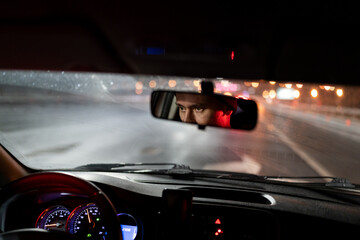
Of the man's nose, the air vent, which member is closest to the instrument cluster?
the air vent

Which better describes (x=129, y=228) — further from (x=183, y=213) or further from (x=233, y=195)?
(x=233, y=195)

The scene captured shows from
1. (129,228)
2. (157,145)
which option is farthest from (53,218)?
(157,145)

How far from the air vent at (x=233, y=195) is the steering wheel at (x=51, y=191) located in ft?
3.71

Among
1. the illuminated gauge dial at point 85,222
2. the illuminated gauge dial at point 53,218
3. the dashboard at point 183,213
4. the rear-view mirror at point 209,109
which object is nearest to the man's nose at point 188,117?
the rear-view mirror at point 209,109

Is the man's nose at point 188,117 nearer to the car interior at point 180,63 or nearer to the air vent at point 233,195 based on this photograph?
the car interior at point 180,63

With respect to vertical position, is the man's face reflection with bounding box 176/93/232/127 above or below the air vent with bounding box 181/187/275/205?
above

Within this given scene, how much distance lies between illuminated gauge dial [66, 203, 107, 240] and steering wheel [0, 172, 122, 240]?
26 centimetres

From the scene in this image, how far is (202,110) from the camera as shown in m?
3.45

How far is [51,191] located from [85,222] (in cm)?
39

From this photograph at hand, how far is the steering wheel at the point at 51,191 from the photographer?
2699 mm

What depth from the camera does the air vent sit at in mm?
3725

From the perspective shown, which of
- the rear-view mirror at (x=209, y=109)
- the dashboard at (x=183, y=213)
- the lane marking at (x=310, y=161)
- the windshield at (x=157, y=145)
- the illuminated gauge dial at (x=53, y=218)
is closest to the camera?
the dashboard at (x=183, y=213)

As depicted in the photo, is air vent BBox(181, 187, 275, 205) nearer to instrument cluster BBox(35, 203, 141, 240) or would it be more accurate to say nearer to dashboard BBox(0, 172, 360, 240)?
dashboard BBox(0, 172, 360, 240)

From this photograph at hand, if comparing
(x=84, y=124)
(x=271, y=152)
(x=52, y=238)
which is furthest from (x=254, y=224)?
(x=84, y=124)
